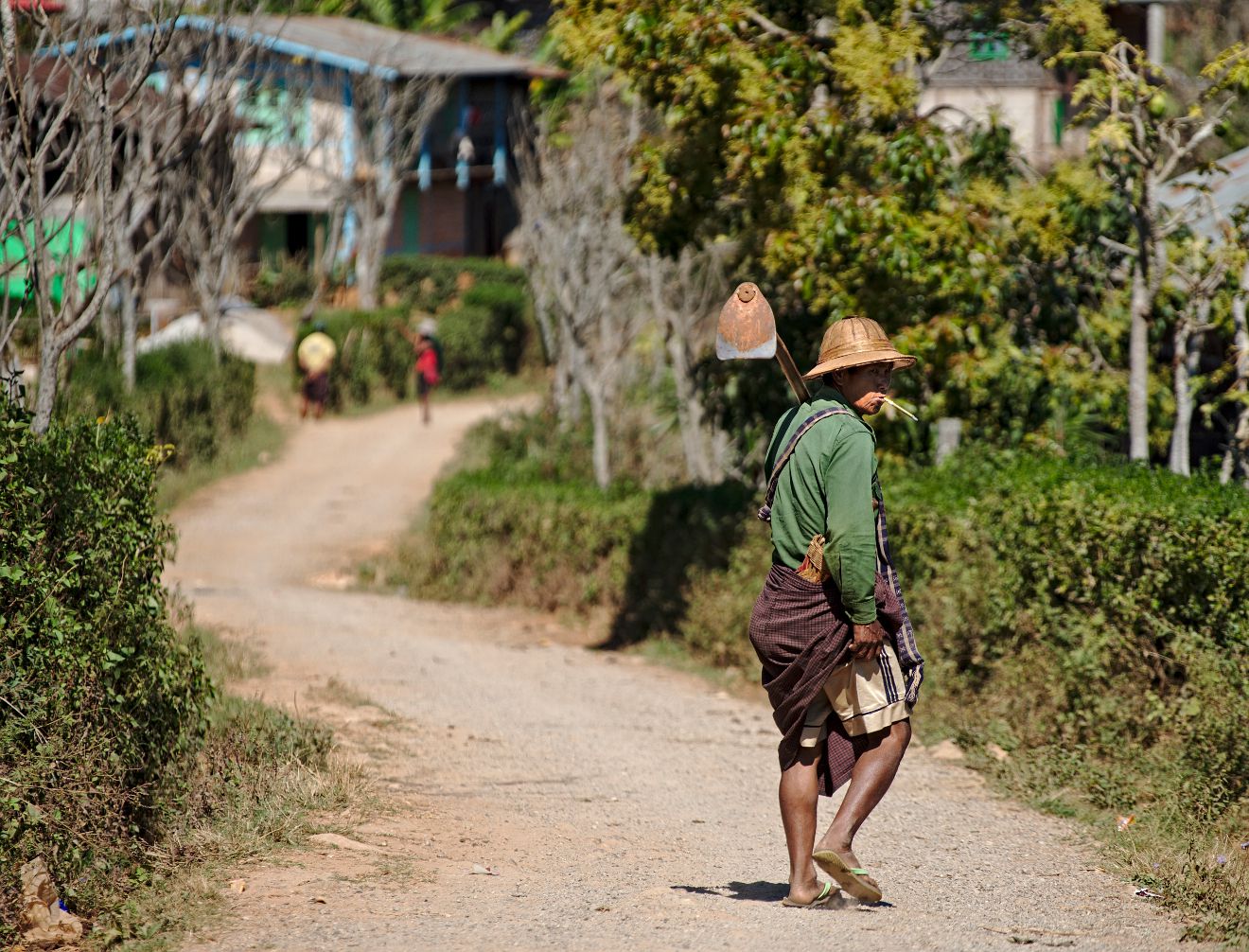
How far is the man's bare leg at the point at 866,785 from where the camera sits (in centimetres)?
476

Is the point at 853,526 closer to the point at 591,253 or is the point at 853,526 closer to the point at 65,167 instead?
the point at 65,167

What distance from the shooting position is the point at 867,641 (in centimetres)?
464

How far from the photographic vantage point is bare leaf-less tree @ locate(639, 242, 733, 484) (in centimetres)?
1452

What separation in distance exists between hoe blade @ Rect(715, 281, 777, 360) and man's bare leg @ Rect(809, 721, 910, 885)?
1269 mm

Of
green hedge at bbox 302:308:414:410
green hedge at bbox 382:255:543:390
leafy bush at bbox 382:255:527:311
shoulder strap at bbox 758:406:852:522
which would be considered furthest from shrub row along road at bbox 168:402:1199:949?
leafy bush at bbox 382:255:527:311

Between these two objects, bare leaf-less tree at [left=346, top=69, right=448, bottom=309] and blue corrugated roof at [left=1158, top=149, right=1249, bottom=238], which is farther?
bare leaf-less tree at [left=346, top=69, right=448, bottom=309]

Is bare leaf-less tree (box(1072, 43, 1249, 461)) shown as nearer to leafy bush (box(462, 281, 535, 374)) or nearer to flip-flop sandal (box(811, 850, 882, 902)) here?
flip-flop sandal (box(811, 850, 882, 902))

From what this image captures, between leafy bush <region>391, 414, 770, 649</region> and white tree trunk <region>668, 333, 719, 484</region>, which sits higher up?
white tree trunk <region>668, 333, 719, 484</region>

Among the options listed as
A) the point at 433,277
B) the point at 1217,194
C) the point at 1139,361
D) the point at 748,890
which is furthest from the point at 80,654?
the point at 433,277

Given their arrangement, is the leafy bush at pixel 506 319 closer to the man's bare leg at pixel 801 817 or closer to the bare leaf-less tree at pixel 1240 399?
the bare leaf-less tree at pixel 1240 399

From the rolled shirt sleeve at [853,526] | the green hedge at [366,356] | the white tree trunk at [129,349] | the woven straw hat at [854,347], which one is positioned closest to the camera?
the rolled shirt sleeve at [853,526]

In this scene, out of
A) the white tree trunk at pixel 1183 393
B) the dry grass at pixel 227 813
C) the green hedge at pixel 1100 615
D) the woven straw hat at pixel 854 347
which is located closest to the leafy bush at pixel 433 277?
the white tree trunk at pixel 1183 393

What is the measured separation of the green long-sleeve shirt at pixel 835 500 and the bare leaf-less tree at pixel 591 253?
10633 millimetres

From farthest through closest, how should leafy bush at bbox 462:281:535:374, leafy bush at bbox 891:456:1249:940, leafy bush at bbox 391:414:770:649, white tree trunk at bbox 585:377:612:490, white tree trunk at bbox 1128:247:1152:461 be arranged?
1. leafy bush at bbox 462:281:535:374
2. white tree trunk at bbox 585:377:612:490
3. leafy bush at bbox 391:414:770:649
4. white tree trunk at bbox 1128:247:1152:461
5. leafy bush at bbox 891:456:1249:940
